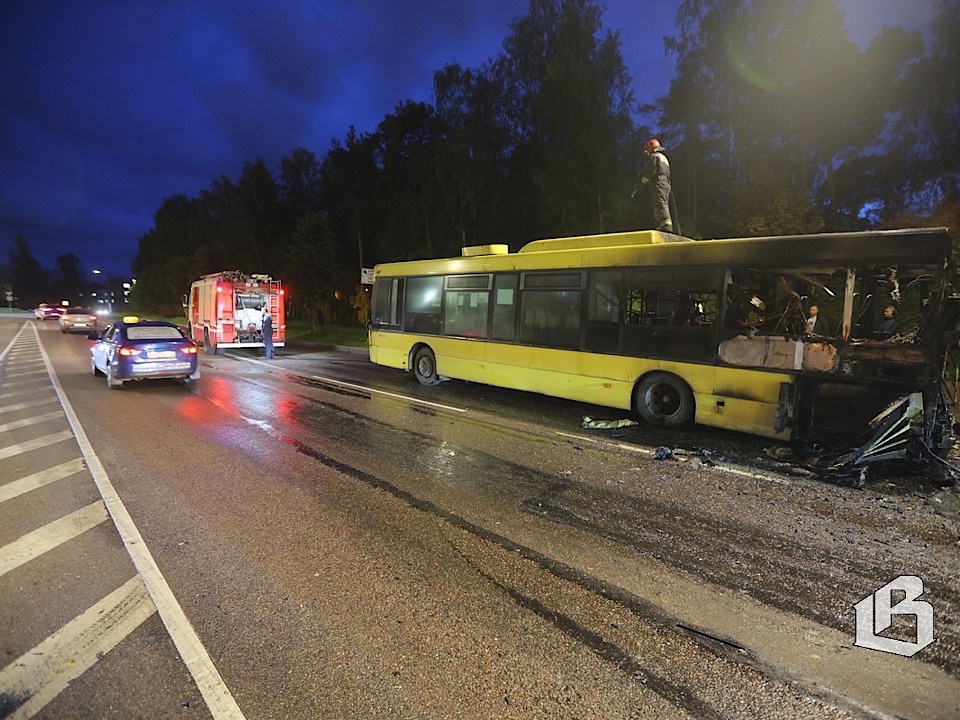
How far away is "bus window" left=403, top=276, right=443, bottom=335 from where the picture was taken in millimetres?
12305

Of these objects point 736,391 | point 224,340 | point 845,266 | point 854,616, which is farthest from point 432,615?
point 224,340

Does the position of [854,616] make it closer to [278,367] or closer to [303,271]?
[278,367]

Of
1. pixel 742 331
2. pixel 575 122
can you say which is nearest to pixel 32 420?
pixel 742 331

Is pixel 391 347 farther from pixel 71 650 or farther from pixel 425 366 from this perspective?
pixel 71 650

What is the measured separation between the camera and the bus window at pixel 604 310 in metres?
8.91

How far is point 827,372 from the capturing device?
6.81 meters

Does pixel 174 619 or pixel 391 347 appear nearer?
pixel 174 619

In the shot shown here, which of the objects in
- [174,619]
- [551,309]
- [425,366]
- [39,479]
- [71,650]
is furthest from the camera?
[425,366]

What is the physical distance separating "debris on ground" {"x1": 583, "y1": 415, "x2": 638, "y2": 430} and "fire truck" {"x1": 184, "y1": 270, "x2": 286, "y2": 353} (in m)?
15.8

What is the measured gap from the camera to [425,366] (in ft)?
42.3

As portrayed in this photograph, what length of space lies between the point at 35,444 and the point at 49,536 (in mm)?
3851

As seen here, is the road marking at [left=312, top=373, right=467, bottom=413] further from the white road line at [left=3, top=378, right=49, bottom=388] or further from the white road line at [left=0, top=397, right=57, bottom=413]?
the white road line at [left=3, top=378, right=49, bottom=388]

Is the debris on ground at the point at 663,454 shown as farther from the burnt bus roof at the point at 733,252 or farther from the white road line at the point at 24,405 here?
the white road line at the point at 24,405

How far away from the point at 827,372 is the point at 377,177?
32090 millimetres
